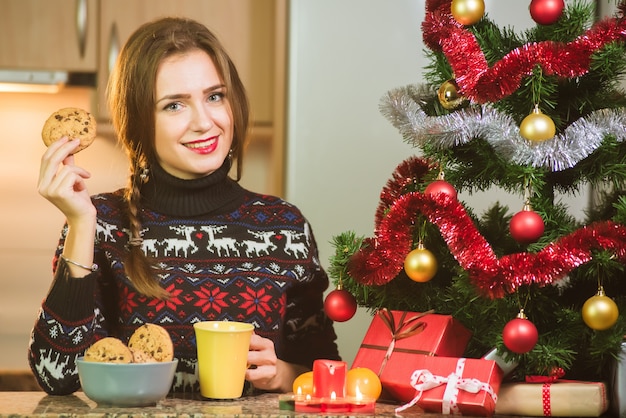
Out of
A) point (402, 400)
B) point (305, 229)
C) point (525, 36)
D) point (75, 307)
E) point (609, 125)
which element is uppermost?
point (525, 36)

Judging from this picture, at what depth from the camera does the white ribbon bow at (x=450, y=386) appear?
3.40 feet

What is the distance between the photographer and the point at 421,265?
1.16 meters

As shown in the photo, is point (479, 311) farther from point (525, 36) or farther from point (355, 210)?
point (355, 210)

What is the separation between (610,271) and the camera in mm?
1140

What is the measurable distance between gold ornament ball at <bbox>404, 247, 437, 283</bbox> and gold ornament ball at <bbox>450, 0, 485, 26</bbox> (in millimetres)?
312

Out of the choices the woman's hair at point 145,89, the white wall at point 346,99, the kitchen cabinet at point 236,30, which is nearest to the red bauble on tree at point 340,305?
the woman's hair at point 145,89

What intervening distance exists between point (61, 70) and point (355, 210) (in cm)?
81

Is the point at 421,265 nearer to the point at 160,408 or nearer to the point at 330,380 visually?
the point at 330,380

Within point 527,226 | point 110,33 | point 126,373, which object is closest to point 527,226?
point 527,226

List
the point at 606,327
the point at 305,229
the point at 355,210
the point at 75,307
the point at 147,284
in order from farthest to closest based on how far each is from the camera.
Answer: the point at 355,210, the point at 305,229, the point at 147,284, the point at 75,307, the point at 606,327

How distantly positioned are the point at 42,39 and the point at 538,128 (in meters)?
1.52

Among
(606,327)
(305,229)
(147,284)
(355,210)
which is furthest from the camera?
(355,210)

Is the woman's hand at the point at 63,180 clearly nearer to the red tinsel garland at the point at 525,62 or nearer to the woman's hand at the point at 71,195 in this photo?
the woman's hand at the point at 71,195

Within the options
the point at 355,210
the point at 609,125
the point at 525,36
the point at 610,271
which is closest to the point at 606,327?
the point at 610,271
